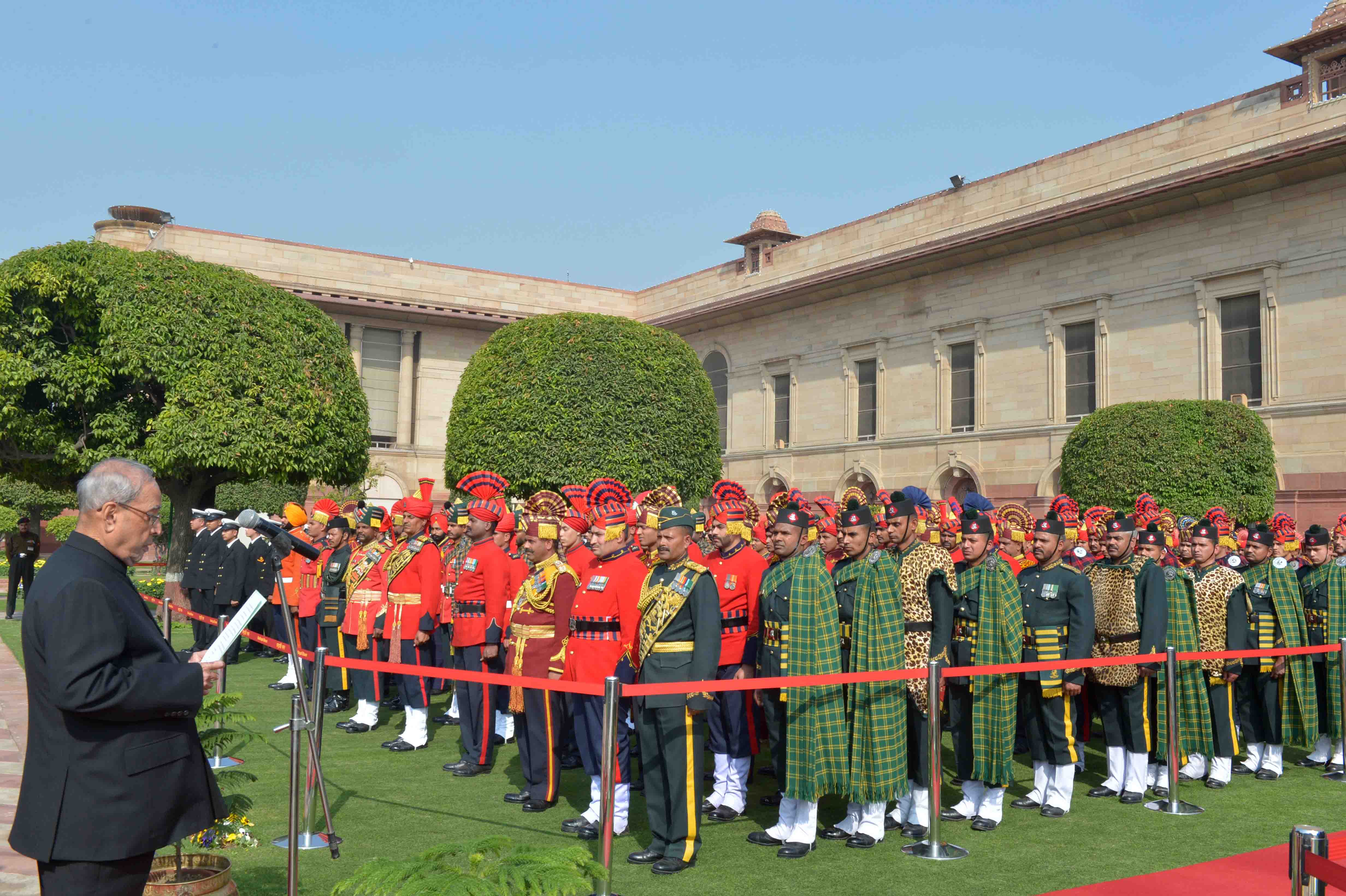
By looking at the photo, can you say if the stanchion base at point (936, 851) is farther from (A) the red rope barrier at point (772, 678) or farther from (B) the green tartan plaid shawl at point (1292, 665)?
(B) the green tartan plaid shawl at point (1292, 665)

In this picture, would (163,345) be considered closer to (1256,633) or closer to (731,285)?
(1256,633)

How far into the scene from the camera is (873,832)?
252 inches

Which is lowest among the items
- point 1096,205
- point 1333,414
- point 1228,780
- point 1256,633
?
point 1228,780

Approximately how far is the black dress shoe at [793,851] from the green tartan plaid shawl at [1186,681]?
3.12 meters

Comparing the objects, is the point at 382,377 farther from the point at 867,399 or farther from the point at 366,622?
the point at 366,622

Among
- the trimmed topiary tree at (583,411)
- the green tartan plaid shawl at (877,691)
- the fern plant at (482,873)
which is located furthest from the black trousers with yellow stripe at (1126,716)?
the trimmed topiary tree at (583,411)

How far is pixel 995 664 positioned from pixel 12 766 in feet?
23.6

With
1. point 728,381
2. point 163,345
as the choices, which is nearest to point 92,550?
point 163,345

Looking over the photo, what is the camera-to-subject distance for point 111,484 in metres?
3.37

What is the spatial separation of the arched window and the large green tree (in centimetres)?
1665

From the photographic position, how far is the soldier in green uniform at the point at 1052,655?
23.4ft

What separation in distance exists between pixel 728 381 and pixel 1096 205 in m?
13.3

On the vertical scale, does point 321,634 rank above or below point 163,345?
below

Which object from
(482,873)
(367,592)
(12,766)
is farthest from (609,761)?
(367,592)
